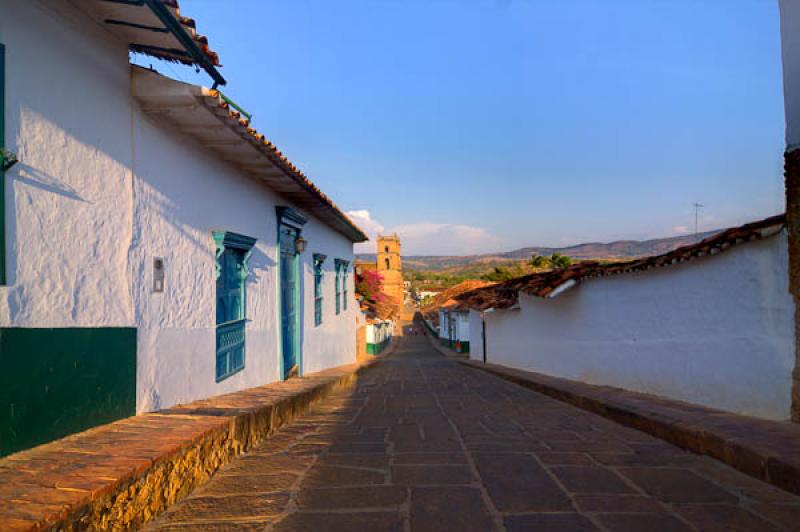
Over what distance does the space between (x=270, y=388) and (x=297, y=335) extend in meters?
3.05

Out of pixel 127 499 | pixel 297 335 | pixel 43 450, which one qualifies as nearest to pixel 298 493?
A: pixel 127 499

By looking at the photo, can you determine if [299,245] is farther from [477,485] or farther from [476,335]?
[476,335]

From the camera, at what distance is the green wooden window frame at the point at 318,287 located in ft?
40.7

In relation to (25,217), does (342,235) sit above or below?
above

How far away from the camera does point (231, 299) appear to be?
23.6ft

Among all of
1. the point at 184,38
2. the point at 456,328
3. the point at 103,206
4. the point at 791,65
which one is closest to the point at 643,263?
the point at 791,65

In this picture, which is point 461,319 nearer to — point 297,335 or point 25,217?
point 297,335

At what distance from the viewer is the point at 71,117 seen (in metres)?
3.88

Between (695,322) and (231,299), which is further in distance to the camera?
(231,299)

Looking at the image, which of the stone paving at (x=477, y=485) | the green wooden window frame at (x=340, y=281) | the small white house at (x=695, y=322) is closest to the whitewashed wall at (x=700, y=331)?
the small white house at (x=695, y=322)

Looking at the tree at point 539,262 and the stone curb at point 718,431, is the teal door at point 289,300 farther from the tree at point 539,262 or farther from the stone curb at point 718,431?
the tree at point 539,262

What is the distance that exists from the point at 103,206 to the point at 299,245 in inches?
248

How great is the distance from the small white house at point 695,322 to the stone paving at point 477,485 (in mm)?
1332

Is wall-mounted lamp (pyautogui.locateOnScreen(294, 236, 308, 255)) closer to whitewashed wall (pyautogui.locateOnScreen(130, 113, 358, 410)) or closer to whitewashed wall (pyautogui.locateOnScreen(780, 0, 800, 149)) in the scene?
whitewashed wall (pyautogui.locateOnScreen(130, 113, 358, 410))
